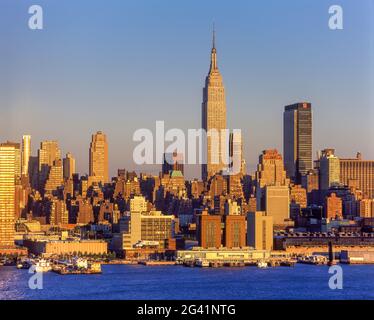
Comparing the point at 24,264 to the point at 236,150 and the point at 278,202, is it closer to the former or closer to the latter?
the point at 236,150

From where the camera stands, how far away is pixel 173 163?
32844mm

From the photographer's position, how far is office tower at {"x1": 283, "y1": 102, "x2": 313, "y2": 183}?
1588 inches

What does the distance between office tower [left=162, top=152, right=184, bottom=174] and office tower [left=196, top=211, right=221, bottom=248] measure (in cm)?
526

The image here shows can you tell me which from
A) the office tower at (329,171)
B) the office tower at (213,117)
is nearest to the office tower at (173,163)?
the office tower at (213,117)

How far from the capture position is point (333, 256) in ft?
86.8

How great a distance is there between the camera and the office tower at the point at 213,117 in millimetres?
30703

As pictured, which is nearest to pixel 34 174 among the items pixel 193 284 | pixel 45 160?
pixel 45 160

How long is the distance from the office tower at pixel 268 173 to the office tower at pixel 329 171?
1.89 meters

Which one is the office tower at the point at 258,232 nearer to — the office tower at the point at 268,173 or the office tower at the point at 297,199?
the office tower at the point at 268,173

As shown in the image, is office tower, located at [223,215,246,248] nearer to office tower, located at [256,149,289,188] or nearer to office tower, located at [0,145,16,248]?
office tower, located at [0,145,16,248]

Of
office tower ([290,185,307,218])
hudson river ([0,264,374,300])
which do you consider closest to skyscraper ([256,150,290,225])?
office tower ([290,185,307,218])

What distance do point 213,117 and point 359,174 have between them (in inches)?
301
